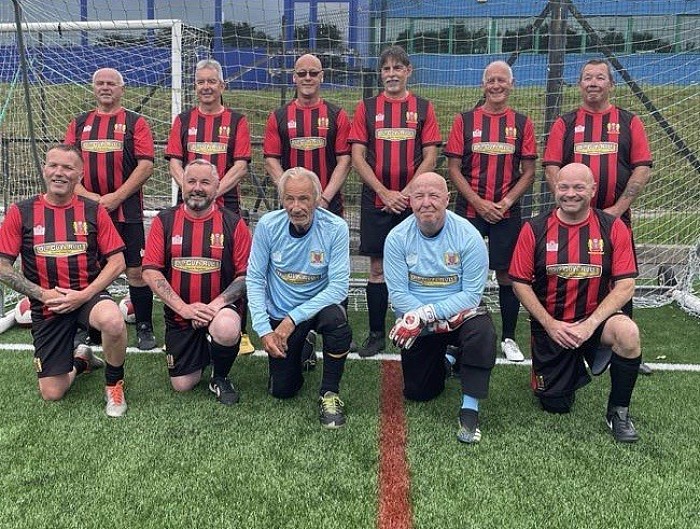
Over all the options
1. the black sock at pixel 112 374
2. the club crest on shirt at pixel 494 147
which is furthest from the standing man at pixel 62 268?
the club crest on shirt at pixel 494 147

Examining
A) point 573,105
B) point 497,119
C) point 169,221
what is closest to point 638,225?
point 573,105

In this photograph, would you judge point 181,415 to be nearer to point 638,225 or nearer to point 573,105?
point 638,225

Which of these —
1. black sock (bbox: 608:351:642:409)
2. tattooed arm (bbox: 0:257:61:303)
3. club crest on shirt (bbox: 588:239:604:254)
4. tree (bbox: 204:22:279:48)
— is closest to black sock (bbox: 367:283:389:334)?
club crest on shirt (bbox: 588:239:604:254)

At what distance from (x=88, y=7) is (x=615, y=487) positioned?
20.1 ft

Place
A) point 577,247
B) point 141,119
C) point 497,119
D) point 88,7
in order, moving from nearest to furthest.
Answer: point 577,247
point 497,119
point 141,119
point 88,7

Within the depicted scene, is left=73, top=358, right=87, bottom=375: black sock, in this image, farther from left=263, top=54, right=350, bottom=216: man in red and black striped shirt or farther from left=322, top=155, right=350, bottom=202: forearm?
left=322, top=155, right=350, bottom=202: forearm

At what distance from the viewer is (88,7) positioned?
592 cm

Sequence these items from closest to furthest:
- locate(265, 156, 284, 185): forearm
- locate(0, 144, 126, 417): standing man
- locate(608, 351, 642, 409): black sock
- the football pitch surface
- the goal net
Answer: the football pitch surface < locate(608, 351, 642, 409): black sock < locate(0, 144, 126, 417): standing man < locate(265, 156, 284, 185): forearm < the goal net

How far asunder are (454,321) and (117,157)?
2676mm

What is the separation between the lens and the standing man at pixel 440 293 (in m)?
2.89

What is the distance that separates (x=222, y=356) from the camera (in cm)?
325

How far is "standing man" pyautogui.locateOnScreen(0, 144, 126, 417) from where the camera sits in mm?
3109

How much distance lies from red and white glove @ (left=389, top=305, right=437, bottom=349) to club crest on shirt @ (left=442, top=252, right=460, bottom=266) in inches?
9.9

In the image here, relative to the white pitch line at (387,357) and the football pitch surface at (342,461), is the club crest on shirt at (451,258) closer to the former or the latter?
the football pitch surface at (342,461)
